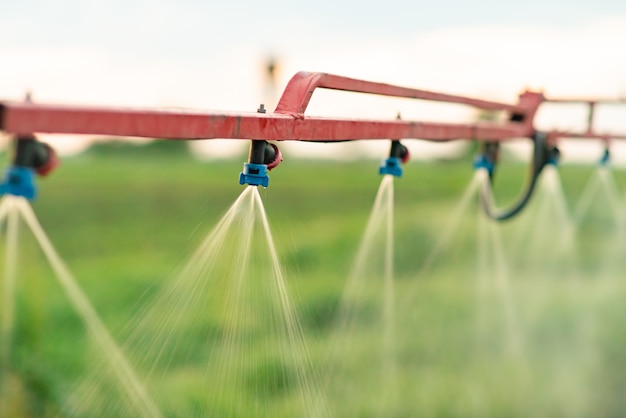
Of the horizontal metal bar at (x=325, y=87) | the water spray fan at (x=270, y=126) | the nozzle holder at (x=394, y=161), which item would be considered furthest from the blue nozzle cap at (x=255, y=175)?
the nozzle holder at (x=394, y=161)

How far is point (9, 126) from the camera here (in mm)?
930

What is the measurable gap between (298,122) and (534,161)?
1.37m

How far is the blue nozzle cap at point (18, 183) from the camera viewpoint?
0.98 m

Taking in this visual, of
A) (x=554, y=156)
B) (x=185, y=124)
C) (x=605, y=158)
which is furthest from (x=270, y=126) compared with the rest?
(x=605, y=158)

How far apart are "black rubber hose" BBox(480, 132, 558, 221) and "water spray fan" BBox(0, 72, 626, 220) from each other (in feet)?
0.12

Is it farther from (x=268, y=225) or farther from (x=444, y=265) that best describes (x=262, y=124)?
(x=444, y=265)

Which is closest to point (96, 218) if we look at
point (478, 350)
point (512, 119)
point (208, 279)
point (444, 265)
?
point (444, 265)

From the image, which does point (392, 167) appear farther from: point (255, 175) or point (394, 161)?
point (255, 175)

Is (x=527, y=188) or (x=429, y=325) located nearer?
(x=527, y=188)

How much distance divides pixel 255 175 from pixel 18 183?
0.41m

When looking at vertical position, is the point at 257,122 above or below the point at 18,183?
above

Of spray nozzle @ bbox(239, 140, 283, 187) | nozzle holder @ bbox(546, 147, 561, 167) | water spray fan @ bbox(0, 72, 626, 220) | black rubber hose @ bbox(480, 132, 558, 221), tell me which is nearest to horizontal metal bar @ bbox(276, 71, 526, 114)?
water spray fan @ bbox(0, 72, 626, 220)

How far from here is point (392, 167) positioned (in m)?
1.82

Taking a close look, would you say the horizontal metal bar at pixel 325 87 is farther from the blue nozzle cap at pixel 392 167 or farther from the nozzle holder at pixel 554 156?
the nozzle holder at pixel 554 156
